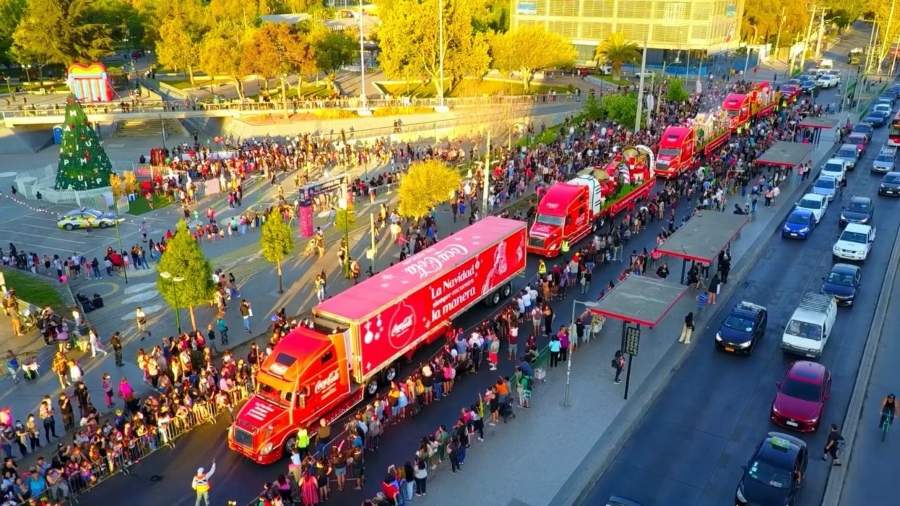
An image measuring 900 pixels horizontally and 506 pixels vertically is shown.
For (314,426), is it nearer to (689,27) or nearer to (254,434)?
(254,434)

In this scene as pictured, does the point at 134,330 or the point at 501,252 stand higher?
the point at 501,252

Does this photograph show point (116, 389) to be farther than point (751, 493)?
Yes

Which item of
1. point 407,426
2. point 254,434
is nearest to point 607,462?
point 407,426

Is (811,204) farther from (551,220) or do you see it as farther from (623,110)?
(623,110)

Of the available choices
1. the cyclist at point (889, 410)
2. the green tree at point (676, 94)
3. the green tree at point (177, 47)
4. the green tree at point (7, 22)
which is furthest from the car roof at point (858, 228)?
the green tree at point (7, 22)

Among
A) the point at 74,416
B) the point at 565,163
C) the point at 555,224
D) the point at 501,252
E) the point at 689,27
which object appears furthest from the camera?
the point at 689,27

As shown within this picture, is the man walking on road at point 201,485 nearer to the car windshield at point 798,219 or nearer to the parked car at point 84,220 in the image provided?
the parked car at point 84,220
